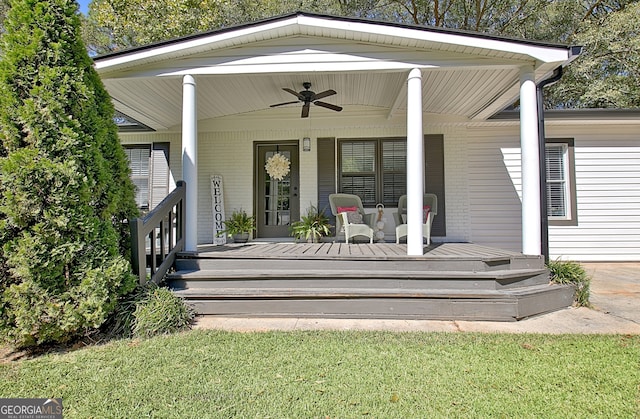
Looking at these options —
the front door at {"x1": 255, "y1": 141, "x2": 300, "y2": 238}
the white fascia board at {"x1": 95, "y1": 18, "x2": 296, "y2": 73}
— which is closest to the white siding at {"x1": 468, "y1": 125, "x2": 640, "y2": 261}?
the front door at {"x1": 255, "y1": 141, "x2": 300, "y2": 238}

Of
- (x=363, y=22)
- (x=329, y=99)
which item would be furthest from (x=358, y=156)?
(x=363, y=22)

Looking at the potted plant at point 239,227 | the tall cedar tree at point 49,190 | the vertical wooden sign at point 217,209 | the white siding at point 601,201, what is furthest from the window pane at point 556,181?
the tall cedar tree at point 49,190

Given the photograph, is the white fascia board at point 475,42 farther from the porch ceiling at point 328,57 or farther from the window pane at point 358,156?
the window pane at point 358,156

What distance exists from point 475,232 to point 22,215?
6553 millimetres

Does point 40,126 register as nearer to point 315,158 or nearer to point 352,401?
point 352,401

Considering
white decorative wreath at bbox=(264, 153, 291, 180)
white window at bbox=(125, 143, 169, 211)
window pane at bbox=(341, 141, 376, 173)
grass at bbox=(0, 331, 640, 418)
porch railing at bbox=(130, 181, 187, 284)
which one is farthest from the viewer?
white window at bbox=(125, 143, 169, 211)

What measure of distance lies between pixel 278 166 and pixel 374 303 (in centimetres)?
406

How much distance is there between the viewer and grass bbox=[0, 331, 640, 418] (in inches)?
70.6

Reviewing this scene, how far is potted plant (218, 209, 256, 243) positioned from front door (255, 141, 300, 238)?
314mm

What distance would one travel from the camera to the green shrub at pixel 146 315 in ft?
9.43

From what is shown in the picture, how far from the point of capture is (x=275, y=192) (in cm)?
681

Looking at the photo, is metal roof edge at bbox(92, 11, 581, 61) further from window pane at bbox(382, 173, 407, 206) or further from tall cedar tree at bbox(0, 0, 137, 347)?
window pane at bbox(382, 173, 407, 206)

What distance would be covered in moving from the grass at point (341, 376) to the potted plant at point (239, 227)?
3.55m

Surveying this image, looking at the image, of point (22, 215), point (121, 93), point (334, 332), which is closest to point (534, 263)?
point (334, 332)
